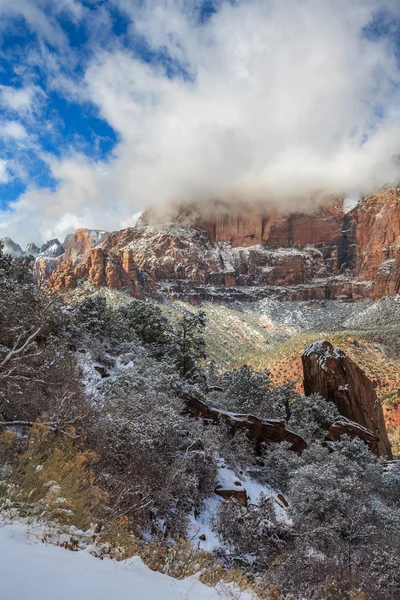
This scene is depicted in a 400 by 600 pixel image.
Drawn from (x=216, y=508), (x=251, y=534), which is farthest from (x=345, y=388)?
(x=251, y=534)

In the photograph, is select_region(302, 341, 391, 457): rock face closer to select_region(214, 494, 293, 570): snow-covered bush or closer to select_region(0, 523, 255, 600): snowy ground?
select_region(214, 494, 293, 570): snow-covered bush

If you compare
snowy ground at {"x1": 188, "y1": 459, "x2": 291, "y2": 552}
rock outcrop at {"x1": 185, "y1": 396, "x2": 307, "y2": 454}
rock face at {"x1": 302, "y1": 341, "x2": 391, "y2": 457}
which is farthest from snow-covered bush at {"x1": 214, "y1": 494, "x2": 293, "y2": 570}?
rock face at {"x1": 302, "y1": 341, "x2": 391, "y2": 457}

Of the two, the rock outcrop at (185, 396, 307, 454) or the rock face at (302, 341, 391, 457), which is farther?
the rock face at (302, 341, 391, 457)

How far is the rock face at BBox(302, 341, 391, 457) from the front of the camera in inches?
1121

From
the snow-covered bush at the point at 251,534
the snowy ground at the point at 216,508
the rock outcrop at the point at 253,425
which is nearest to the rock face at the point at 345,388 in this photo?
the rock outcrop at the point at 253,425

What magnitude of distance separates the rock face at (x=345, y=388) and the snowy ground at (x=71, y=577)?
2841cm

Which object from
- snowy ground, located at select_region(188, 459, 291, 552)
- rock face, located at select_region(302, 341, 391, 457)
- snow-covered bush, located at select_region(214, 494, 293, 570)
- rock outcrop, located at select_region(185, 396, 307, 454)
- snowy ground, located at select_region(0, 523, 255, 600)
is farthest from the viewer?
rock face, located at select_region(302, 341, 391, 457)

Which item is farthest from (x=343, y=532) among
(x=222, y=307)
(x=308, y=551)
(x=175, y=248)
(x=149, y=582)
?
(x=175, y=248)

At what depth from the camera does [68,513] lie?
384cm

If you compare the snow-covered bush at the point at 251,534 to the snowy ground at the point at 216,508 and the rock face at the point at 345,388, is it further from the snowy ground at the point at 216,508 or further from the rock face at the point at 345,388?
the rock face at the point at 345,388

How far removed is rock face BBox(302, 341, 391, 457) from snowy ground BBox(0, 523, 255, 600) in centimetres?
2841

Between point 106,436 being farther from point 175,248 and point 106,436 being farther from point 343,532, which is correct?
point 175,248

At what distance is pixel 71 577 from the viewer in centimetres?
257

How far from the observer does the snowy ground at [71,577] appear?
2238mm
